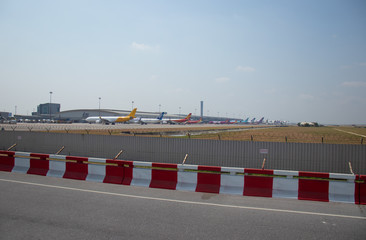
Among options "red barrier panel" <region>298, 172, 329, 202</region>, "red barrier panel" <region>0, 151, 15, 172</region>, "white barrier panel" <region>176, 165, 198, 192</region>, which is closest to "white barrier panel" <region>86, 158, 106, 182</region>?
"white barrier panel" <region>176, 165, 198, 192</region>

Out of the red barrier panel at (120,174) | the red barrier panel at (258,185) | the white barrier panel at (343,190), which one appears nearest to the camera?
the white barrier panel at (343,190)

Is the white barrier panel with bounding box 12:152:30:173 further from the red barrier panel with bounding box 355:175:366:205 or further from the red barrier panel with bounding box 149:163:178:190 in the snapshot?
the red barrier panel with bounding box 355:175:366:205

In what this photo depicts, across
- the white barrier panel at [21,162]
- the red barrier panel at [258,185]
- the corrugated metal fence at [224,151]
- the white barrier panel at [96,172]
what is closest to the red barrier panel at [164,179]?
the white barrier panel at [96,172]

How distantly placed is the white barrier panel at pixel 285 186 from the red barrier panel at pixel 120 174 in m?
4.74

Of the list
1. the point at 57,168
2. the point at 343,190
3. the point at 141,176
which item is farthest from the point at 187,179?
the point at 57,168

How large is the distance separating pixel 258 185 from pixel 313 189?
1.53 m

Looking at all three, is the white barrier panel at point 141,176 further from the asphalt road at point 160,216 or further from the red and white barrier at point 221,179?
the asphalt road at point 160,216

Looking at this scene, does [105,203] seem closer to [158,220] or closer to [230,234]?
[158,220]

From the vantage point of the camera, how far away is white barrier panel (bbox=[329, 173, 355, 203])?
780 cm

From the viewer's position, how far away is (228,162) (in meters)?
15.6

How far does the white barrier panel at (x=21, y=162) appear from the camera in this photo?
11586 millimetres

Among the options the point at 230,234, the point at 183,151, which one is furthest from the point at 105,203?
the point at 183,151

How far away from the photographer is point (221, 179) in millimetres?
8945

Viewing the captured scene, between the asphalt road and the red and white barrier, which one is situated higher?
the red and white barrier
